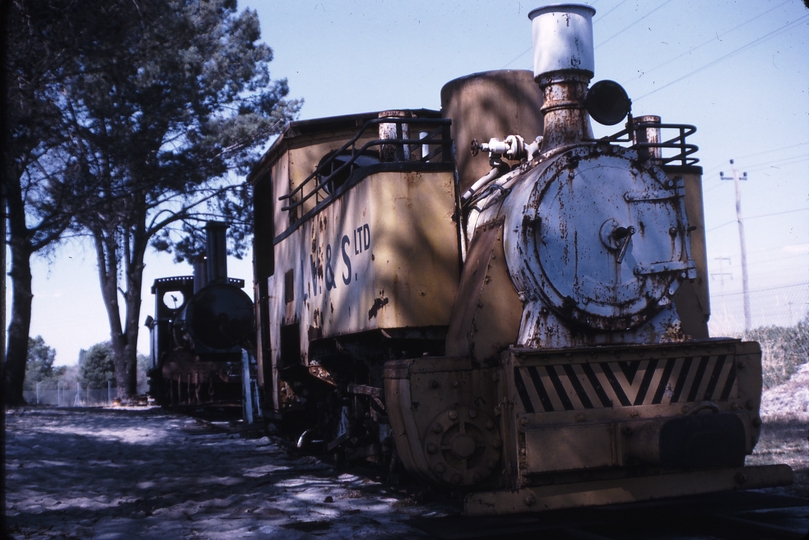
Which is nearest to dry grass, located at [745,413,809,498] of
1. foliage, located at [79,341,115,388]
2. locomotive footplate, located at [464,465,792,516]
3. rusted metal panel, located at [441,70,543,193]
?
locomotive footplate, located at [464,465,792,516]

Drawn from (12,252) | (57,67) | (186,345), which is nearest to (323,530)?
(57,67)

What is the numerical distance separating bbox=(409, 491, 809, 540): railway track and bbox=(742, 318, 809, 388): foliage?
7.24 meters

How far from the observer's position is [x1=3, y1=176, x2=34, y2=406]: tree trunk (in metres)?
17.5

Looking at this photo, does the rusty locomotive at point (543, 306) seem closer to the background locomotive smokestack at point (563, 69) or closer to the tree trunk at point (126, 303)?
the background locomotive smokestack at point (563, 69)

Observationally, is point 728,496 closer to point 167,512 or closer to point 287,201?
point 167,512

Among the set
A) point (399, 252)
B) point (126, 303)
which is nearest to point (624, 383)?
point (399, 252)

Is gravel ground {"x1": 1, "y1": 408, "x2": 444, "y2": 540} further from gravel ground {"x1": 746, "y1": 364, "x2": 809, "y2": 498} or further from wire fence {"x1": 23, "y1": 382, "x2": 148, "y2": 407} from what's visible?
wire fence {"x1": 23, "y1": 382, "x2": 148, "y2": 407}

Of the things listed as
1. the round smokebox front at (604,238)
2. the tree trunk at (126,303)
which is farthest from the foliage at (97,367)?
the round smokebox front at (604,238)

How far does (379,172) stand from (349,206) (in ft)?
1.87

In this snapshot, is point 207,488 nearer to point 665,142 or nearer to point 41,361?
point 665,142

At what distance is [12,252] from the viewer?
1777cm

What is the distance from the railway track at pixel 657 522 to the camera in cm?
440

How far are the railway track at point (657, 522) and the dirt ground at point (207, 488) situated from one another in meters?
0.33

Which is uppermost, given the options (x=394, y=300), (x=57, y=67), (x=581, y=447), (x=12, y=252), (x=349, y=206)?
(x=57, y=67)
